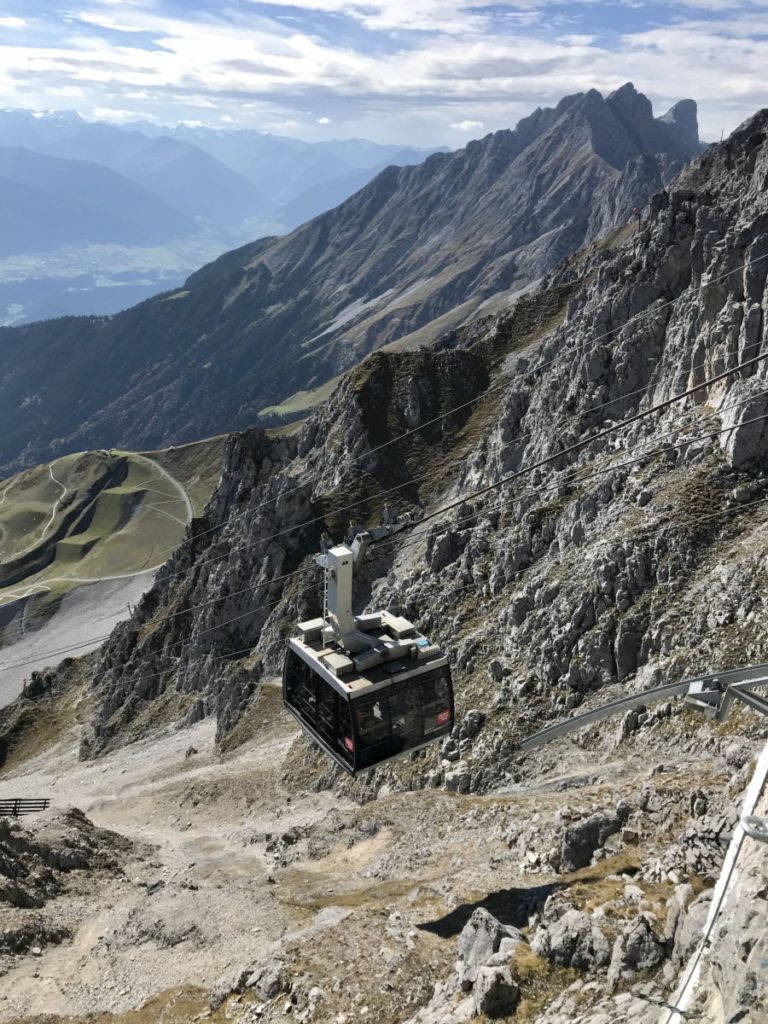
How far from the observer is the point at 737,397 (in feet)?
156

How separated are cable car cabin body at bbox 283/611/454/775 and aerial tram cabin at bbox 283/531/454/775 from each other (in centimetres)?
3

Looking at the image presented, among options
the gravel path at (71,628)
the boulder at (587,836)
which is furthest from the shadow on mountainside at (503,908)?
the gravel path at (71,628)

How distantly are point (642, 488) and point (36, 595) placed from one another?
150m

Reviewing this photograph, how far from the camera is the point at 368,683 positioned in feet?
82.3

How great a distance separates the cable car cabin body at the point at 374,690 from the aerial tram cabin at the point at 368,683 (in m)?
0.03

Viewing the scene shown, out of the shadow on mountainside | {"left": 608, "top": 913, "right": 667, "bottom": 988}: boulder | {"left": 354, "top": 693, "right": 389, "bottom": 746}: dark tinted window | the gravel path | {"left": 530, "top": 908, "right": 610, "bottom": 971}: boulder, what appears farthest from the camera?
the gravel path

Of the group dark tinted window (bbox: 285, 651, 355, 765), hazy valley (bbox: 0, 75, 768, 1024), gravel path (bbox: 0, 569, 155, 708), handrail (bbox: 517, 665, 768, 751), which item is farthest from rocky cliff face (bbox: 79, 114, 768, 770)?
gravel path (bbox: 0, 569, 155, 708)

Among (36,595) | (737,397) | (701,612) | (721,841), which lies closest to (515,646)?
(701,612)

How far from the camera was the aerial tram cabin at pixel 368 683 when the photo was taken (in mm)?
25125

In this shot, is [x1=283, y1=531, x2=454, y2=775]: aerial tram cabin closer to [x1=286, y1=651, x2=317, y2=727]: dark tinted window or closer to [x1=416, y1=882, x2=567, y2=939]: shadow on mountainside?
[x1=286, y1=651, x2=317, y2=727]: dark tinted window

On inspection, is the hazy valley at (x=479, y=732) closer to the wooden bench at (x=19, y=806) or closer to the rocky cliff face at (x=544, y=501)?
the rocky cliff face at (x=544, y=501)

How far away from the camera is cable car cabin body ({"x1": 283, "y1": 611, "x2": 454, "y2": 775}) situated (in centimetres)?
2523

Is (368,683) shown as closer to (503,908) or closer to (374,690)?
(374,690)

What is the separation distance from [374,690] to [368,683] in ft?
0.98
